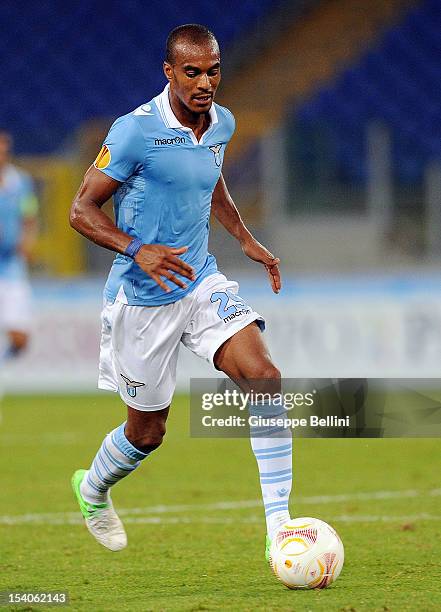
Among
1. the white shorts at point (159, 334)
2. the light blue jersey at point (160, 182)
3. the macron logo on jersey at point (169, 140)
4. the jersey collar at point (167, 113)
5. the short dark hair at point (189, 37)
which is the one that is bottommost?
the white shorts at point (159, 334)

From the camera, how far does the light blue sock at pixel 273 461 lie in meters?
4.76

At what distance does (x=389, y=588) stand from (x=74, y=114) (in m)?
12.7

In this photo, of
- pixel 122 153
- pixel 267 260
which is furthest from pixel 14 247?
pixel 122 153

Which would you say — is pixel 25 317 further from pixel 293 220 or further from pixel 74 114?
pixel 74 114

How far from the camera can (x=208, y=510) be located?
6863mm

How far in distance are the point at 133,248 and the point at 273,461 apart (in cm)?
97

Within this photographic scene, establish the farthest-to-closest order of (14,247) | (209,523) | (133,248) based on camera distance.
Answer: (14,247), (209,523), (133,248)

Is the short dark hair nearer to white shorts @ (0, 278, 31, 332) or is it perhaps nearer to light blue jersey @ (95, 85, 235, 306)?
light blue jersey @ (95, 85, 235, 306)

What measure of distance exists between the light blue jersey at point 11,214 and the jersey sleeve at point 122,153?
664 cm

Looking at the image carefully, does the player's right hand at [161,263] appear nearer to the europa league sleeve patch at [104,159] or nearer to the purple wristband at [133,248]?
the purple wristband at [133,248]


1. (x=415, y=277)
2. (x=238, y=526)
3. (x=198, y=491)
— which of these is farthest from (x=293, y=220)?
(x=238, y=526)

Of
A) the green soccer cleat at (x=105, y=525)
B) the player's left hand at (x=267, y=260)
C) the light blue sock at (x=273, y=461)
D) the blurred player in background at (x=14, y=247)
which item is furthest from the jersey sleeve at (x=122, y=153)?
the blurred player in background at (x=14, y=247)

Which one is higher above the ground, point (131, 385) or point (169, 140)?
point (169, 140)

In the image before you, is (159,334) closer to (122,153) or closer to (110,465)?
(110,465)
